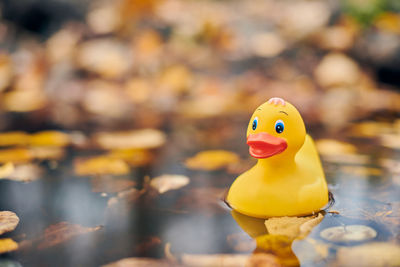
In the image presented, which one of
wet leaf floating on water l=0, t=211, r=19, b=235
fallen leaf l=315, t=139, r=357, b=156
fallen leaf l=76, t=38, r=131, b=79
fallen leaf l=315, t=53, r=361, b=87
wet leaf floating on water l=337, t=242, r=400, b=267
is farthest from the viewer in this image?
fallen leaf l=76, t=38, r=131, b=79

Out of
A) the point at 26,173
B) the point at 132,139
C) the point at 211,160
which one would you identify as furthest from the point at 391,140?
the point at 26,173

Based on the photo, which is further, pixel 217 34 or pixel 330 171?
pixel 217 34

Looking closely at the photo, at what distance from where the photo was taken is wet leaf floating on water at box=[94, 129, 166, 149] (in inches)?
88.3

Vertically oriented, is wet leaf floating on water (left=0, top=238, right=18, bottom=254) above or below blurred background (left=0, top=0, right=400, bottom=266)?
below

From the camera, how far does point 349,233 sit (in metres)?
1.29

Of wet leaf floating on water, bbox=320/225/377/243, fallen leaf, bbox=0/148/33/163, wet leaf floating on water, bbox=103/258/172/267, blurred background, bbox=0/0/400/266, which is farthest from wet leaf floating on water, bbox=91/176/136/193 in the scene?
wet leaf floating on water, bbox=320/225/377/243

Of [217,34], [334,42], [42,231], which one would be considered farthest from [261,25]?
[42,231]

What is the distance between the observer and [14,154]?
206cm

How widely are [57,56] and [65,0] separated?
2.35 ft

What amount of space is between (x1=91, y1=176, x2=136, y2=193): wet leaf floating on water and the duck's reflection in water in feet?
1.60

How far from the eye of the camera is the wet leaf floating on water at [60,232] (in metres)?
1.30

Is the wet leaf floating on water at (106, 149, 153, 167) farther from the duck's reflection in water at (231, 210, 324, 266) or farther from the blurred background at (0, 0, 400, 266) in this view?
the duck's reflection in water at (231, 210, 324, 266)

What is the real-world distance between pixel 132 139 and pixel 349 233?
4.27 ft

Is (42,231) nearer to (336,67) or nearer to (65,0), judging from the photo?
(336,67)
